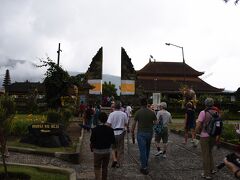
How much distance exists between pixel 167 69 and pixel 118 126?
2254 inches

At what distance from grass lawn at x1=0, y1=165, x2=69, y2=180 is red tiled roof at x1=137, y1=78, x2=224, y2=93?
174ft

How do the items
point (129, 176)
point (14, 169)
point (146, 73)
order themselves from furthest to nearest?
1. point (146, 73)
2. point (129, 176)
3. point (14, 169)

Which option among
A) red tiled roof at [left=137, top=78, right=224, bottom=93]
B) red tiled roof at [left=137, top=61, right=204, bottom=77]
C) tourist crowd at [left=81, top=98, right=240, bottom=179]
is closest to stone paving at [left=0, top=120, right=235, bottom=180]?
tourist crowd at [left=81, top=98, right=240, bottom=179]

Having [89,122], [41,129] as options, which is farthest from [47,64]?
[41,129]

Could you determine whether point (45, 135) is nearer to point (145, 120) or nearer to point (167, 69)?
point (145, 120)

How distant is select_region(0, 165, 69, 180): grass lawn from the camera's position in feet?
34.2

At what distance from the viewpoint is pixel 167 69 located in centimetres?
6956

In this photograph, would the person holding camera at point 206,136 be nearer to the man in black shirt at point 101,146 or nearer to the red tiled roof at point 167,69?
the man in black shirt at point 101,146

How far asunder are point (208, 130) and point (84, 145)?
28.0 ft

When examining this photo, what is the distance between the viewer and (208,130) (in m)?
11.3

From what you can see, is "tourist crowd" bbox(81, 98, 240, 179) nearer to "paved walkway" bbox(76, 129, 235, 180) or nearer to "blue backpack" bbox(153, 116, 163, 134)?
"blue backpack" bbox(153, 116, 163, 134)

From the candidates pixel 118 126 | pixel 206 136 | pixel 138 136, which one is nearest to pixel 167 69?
pixel 118 126

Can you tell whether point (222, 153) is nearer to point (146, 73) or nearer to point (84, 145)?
point (84, 145)

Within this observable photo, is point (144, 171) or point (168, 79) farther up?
point (168, 79)
